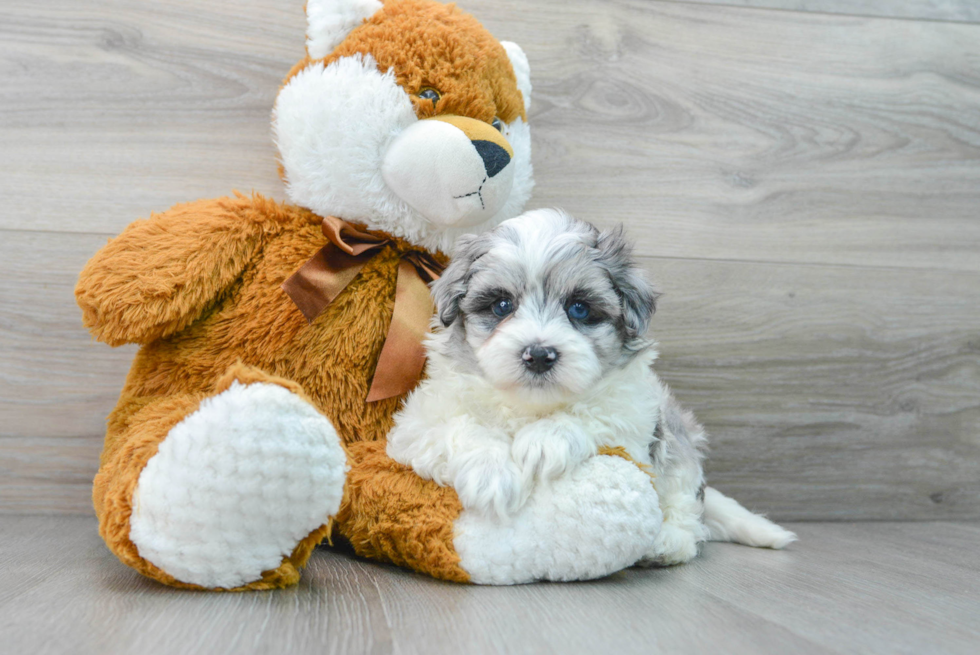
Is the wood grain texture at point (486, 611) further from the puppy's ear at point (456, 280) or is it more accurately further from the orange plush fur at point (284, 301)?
the puppy's ear at point (456, 280)

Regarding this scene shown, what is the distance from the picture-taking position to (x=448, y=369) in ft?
4.42

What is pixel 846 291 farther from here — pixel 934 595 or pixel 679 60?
pixel 934 595

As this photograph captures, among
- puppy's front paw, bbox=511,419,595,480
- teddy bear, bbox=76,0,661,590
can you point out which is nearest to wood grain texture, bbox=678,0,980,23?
teddy bear, bbox=76,0,661,590

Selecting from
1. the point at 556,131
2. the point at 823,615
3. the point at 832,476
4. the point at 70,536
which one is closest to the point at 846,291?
the point at 832,476

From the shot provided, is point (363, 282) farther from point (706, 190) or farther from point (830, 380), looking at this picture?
point (830, 380)

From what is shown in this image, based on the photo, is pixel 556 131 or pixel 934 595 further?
pixel 556 131

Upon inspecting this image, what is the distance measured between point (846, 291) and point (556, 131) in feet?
2.97

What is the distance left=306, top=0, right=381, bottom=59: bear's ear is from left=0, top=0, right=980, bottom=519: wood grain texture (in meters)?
0.36

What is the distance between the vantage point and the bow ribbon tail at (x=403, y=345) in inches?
54.9

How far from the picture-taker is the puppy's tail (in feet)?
5.29

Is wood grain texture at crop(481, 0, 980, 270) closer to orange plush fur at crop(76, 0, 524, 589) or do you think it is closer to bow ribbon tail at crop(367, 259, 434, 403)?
orange plush fur at crop(76, 0, 524, 589)

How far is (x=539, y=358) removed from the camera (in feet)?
3.84

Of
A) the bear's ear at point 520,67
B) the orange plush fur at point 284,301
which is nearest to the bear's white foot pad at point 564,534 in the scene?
the orange plush fur at point 284,301

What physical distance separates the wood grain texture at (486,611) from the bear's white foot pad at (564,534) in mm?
35
